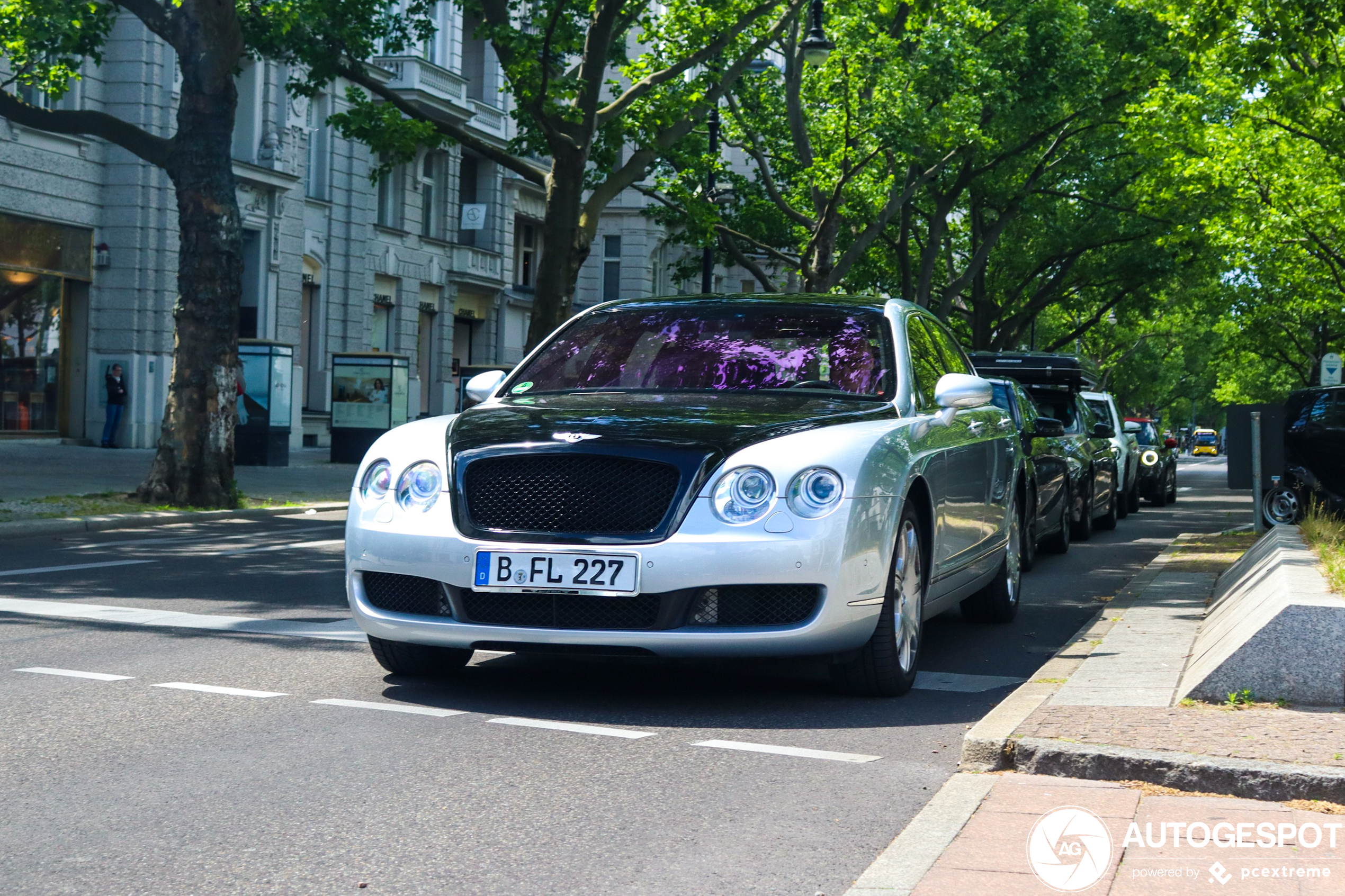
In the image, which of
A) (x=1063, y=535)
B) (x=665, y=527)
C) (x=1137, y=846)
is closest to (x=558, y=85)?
(x=1063, y=535)

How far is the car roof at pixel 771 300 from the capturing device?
24.7 ft

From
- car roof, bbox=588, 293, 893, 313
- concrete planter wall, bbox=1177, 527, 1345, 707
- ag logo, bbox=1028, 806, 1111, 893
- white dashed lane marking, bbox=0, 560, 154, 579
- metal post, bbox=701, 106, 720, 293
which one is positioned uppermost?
metal post, bbox=701, 106, 720, 293

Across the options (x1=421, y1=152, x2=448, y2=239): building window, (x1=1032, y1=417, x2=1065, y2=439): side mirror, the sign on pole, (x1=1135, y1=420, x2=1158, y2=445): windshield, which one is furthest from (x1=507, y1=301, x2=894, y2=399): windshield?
(x1=421, y1=152, x2=448, y2=239): building window

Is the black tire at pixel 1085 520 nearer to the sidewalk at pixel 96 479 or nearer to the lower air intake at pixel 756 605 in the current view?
the sidewalk at pixel 96 479

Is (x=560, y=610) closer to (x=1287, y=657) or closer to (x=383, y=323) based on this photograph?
(x=1287, y=657)

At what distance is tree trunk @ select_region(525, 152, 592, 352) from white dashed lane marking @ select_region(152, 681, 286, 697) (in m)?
14.2

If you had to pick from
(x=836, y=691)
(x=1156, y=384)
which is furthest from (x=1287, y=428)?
(x=1156, y=384)

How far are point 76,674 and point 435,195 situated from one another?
33.3 meters

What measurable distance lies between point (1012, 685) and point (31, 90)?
75.2ft

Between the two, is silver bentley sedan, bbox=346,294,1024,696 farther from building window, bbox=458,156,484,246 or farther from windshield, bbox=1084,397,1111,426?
building window, bbox=458,156,484,246

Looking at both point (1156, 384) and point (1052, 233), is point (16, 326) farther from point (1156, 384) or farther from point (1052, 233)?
point (1156, 384)

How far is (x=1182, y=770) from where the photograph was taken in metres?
4.65

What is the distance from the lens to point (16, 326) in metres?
25.9

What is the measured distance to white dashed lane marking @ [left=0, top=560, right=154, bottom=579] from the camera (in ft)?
35.7
